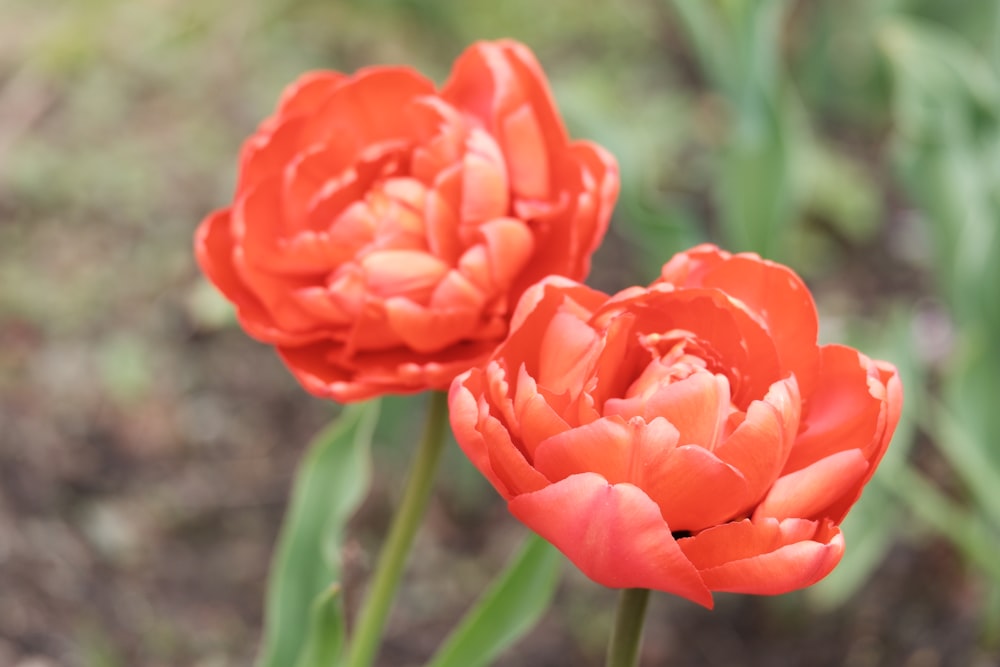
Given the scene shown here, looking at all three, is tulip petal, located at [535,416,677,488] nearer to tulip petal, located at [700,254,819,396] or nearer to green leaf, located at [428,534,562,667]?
tulip petal, located at [700,254,819,396]

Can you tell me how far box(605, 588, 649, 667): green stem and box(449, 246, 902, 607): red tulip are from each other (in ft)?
0.20

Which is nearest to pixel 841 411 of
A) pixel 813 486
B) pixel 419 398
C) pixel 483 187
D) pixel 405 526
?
pixel 813 486

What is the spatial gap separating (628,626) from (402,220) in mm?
309

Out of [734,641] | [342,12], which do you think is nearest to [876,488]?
[734,641]

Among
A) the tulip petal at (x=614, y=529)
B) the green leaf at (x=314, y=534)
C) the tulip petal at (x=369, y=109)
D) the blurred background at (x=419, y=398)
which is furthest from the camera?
the blurred background at (x=419, y=398)

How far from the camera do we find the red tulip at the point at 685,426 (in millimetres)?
580

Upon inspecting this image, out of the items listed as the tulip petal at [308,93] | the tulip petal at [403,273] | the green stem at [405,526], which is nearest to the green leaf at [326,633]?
the green stem at [405,526]

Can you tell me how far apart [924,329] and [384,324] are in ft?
5.79

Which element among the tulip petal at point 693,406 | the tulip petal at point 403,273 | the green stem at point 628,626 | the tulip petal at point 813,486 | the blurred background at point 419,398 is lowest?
the blurred background at point 419,398

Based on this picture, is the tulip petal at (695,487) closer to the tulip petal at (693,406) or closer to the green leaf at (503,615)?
the tulip petal at (693,406)

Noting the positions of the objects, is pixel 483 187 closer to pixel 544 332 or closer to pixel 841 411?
pixel 544 332

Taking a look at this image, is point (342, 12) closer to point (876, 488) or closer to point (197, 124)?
point (197, 124)

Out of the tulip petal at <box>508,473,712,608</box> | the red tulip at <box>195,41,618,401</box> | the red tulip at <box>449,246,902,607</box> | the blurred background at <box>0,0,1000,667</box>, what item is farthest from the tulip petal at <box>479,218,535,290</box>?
the blurred background at <box>0,0,1000,667</box>

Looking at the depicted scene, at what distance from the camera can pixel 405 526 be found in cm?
91
